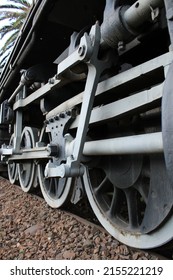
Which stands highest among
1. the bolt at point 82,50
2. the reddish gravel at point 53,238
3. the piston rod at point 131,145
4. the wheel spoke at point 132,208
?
the bolt at point 82,50

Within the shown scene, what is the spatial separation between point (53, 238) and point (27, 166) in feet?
6.82

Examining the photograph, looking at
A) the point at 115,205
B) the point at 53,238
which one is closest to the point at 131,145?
the point at 115,205

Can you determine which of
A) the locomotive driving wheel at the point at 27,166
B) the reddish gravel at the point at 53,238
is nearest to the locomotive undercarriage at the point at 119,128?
the reddish gravel at the point at 53,238

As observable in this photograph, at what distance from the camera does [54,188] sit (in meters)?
3.60

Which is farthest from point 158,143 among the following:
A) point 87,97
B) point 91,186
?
point 91,186

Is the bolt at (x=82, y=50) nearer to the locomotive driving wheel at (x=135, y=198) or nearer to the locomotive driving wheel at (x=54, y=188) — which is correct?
the locomotive driving wheel at (x=135, y=198)

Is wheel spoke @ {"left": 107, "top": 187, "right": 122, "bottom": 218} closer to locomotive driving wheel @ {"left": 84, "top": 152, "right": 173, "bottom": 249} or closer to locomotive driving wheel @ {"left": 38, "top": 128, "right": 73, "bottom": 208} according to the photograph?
locomotive driving wheel @ {"left": 84, "top": 152, "right": 173, "bottom": 249}

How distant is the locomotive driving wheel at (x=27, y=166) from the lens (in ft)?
13.0

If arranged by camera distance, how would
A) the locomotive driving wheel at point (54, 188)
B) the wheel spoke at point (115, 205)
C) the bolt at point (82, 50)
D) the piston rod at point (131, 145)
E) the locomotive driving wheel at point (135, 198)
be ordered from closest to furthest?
the piston rod at point (131, 145)
the bolt at point (82, 50)
the locomotive driving wheel at point (135, 198)
the wheel spoke at point (115, 205)
the locomotive driving wheel at point (54, 188)

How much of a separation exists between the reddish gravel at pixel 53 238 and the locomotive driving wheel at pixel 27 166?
757 mm

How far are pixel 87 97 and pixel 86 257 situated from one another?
3.82 feet

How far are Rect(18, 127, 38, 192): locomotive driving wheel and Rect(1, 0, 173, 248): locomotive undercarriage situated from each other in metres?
1.07

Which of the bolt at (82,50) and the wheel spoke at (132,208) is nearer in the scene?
the bolt at (82,50)

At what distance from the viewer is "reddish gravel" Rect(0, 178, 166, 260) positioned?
2.07 meters
